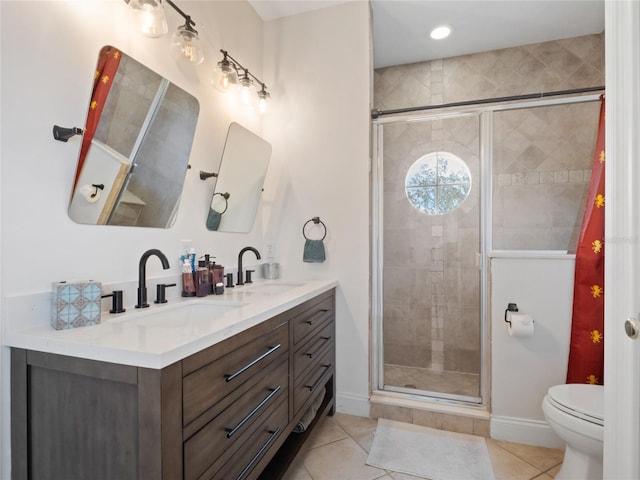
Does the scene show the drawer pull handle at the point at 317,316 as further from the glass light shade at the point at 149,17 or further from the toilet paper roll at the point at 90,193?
the glass light shade at the point at 149,17

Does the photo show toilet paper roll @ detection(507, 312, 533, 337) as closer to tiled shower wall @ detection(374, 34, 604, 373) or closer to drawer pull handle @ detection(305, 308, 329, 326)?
tiled shower wall @ detection(374, 34, 604, 373)

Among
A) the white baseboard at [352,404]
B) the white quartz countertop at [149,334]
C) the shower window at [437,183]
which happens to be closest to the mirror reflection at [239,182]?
the white quartz countertop at [149,334]

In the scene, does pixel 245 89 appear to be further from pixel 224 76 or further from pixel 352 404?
pixel 352 404

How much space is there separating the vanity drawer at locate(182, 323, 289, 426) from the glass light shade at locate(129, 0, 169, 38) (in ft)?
4.34

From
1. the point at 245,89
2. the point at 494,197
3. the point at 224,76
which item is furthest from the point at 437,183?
the point at 224,76

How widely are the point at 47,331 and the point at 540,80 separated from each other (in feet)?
11.4

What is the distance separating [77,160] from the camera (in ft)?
4.07

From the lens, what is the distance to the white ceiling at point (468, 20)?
2355 millimetres

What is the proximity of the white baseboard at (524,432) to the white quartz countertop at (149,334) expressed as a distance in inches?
58.8

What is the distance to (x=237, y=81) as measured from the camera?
208 cm

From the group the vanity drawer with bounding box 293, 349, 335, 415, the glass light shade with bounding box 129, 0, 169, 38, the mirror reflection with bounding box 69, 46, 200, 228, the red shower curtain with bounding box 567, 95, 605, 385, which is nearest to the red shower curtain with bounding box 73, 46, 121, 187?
the mirror reflection with bounding box 69, 46, 200, 228

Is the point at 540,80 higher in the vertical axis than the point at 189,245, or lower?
higher

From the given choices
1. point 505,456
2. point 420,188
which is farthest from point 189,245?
point 505,456

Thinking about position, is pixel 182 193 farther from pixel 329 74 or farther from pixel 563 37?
pixel 563 37
